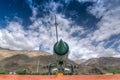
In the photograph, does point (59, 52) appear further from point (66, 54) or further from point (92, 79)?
point (92, 79)

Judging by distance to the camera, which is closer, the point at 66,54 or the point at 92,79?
the point at 92,79

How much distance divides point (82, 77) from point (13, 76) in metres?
3.50

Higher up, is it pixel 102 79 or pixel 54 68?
pixel 54 68

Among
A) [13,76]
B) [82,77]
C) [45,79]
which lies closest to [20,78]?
[13,76]

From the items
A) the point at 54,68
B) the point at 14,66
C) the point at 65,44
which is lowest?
the point at 54,68

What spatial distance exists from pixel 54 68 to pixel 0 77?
18.7 m

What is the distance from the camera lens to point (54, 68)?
29.3m

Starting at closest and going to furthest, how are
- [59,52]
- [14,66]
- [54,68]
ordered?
[59,52]
[54,68]
[14,66]

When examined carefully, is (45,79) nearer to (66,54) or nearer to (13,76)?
(13,76)

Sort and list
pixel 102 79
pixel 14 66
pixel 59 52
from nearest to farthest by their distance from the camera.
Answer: pixel 102 79, pixel 59 52, pixel 14 66

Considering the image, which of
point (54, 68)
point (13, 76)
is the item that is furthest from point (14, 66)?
point (13, 76)

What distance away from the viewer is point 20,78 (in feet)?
36.3

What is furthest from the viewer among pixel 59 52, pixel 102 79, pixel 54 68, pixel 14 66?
pixel 14 66

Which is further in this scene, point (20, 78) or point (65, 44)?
point (65, 44)
